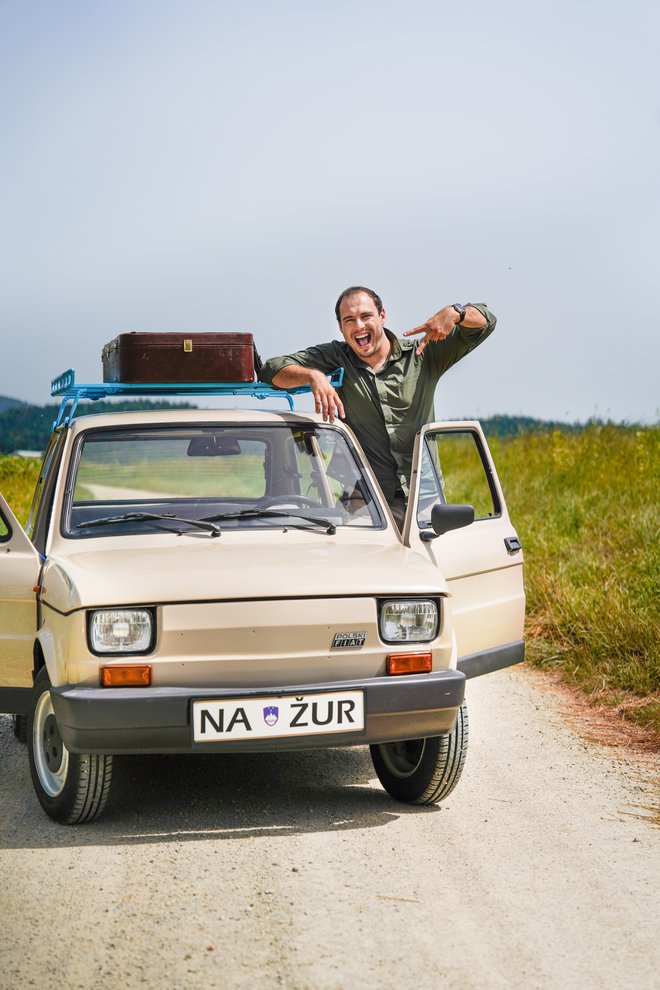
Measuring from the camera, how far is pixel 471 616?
18.0ft

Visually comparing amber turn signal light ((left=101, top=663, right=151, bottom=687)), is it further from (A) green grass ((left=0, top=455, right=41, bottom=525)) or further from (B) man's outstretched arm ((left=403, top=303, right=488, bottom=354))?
(A) green grass ((left=0, top=455, right=41, bottom=525))

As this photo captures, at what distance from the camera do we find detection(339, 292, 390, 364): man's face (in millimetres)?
6477

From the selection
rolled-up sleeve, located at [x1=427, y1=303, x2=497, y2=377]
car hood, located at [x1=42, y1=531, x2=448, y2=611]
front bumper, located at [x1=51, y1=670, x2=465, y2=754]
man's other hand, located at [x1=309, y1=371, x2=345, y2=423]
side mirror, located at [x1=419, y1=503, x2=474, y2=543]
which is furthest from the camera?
rolled-up sleeve, located at [x1=427, y1=303, x2=497, y2=377]

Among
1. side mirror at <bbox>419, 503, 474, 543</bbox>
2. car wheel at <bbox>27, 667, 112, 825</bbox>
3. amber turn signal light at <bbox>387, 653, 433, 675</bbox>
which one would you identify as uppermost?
side mirror at <bbox>419, 503, 474, 543</bbox>

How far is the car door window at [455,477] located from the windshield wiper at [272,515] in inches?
20.8

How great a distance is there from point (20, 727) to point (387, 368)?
2748 mm

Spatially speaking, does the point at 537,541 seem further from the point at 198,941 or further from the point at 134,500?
the point at 198,941

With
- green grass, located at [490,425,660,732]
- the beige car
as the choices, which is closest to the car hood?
the beige car

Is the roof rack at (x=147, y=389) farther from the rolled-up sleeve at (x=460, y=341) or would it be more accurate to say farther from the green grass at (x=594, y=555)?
the green grass at (x=594, y=555)

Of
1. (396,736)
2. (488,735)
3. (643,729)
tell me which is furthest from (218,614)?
(643,729)

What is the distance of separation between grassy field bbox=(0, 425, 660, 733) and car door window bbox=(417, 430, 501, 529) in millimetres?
440

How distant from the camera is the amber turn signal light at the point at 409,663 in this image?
4.55 meters

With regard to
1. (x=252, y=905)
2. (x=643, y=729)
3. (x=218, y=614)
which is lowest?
(x=643, y=729)

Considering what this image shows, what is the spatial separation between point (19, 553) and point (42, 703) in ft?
2.16
